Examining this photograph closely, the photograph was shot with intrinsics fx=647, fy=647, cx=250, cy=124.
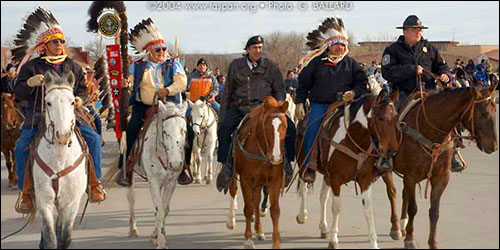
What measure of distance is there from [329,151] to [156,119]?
221 cm

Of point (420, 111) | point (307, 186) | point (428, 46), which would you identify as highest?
point (428, 46)

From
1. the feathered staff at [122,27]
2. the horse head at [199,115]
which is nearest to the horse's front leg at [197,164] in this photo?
the horse head at [199,115]

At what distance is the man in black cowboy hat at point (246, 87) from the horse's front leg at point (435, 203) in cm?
181

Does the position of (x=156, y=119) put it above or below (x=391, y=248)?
above

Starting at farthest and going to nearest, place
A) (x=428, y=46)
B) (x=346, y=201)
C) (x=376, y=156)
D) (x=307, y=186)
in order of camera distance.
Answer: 1. (x=346, y=201)
2. (x=307, y=186)
3. (x=428, y=46)
4. (x=376, y=156)

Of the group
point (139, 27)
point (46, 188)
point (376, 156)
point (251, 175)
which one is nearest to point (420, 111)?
point (376, 156)

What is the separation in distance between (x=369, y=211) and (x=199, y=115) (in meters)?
6.19

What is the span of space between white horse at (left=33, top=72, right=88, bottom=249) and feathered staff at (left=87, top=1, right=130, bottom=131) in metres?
2.21

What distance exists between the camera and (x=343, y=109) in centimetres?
838

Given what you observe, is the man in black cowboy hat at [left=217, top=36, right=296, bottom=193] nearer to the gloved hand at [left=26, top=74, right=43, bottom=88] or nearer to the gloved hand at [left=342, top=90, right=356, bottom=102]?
the gloved hand at [left=342, top=90, right=356, bottom=102]

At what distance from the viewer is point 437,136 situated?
311 inches

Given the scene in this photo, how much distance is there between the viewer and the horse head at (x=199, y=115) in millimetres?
13164

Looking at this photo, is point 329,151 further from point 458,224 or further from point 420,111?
point 458,224

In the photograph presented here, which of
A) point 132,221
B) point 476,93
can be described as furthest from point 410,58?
point 132,221
